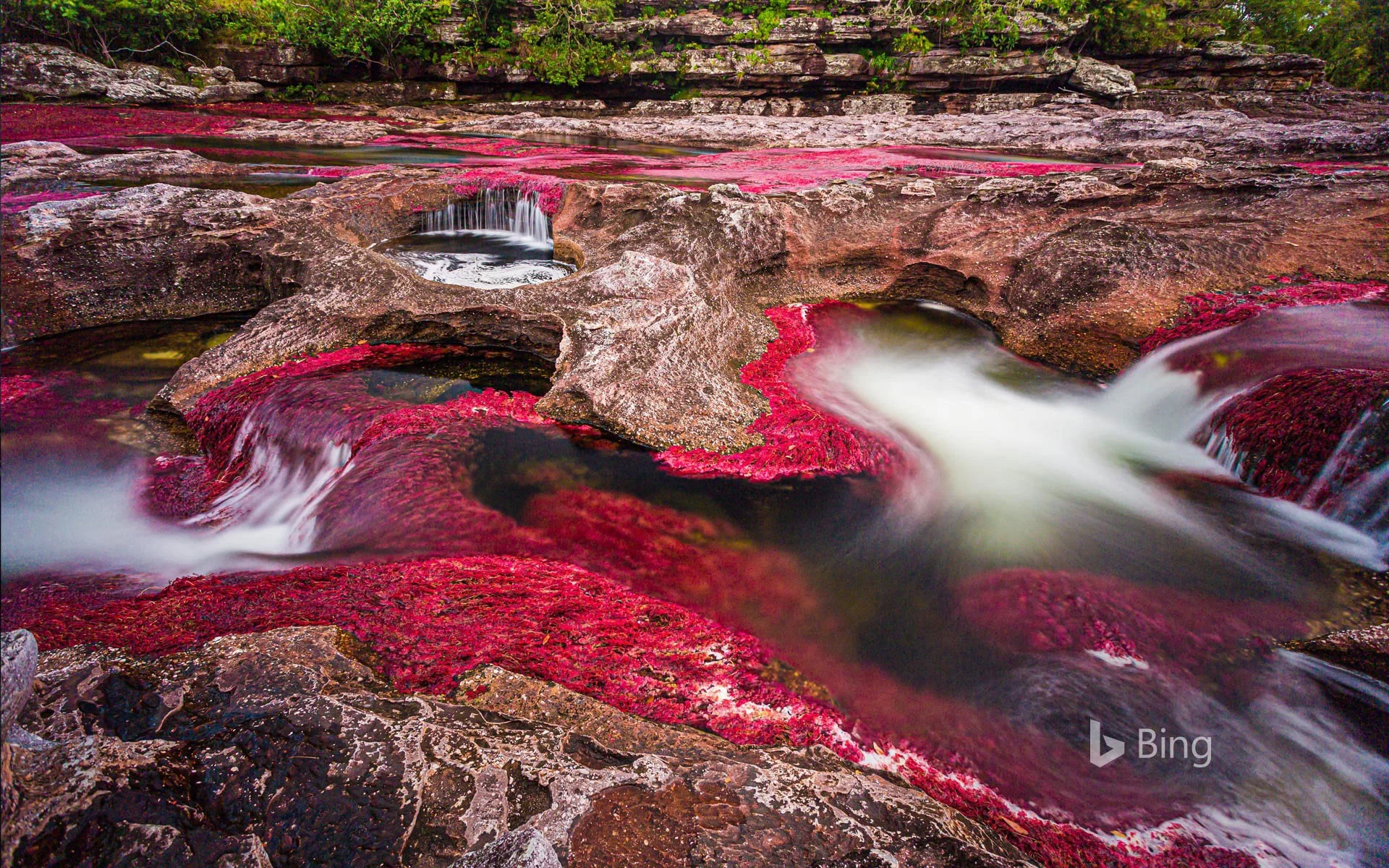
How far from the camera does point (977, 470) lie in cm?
558

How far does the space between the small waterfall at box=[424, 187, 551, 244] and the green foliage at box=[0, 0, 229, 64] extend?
2317 cm

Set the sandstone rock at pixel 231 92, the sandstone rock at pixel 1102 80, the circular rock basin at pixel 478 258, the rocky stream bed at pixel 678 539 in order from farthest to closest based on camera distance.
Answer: the sandstone rock at pixel 1102 80 → the sandstone rock at pixel 231 92 → the circular rock basin at pixel 478 258 → the rocky stream bed at pixel 678 539

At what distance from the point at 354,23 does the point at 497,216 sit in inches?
973

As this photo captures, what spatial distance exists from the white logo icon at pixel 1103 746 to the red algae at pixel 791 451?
2612 mm

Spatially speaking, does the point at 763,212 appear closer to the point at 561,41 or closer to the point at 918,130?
the point at 918,130

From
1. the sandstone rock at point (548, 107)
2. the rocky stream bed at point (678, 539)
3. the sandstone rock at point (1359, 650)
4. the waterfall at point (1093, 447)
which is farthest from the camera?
the sandstone rock at point (548, 107)

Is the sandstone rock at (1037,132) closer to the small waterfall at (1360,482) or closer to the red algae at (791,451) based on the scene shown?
the small waterfall at (1360,482)

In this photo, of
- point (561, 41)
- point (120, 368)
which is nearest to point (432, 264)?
point (120, 368)

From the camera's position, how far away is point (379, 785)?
193 cm

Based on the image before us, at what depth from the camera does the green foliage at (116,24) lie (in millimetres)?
21016

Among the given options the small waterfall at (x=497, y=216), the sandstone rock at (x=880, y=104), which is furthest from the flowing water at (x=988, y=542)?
the sandstone rock at (x=880, y=104)

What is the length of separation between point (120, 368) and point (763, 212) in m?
8.18

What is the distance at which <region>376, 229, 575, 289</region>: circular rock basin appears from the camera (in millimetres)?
9352

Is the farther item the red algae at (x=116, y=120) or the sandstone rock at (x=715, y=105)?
the sandstone rock at (x=715, y=105)
